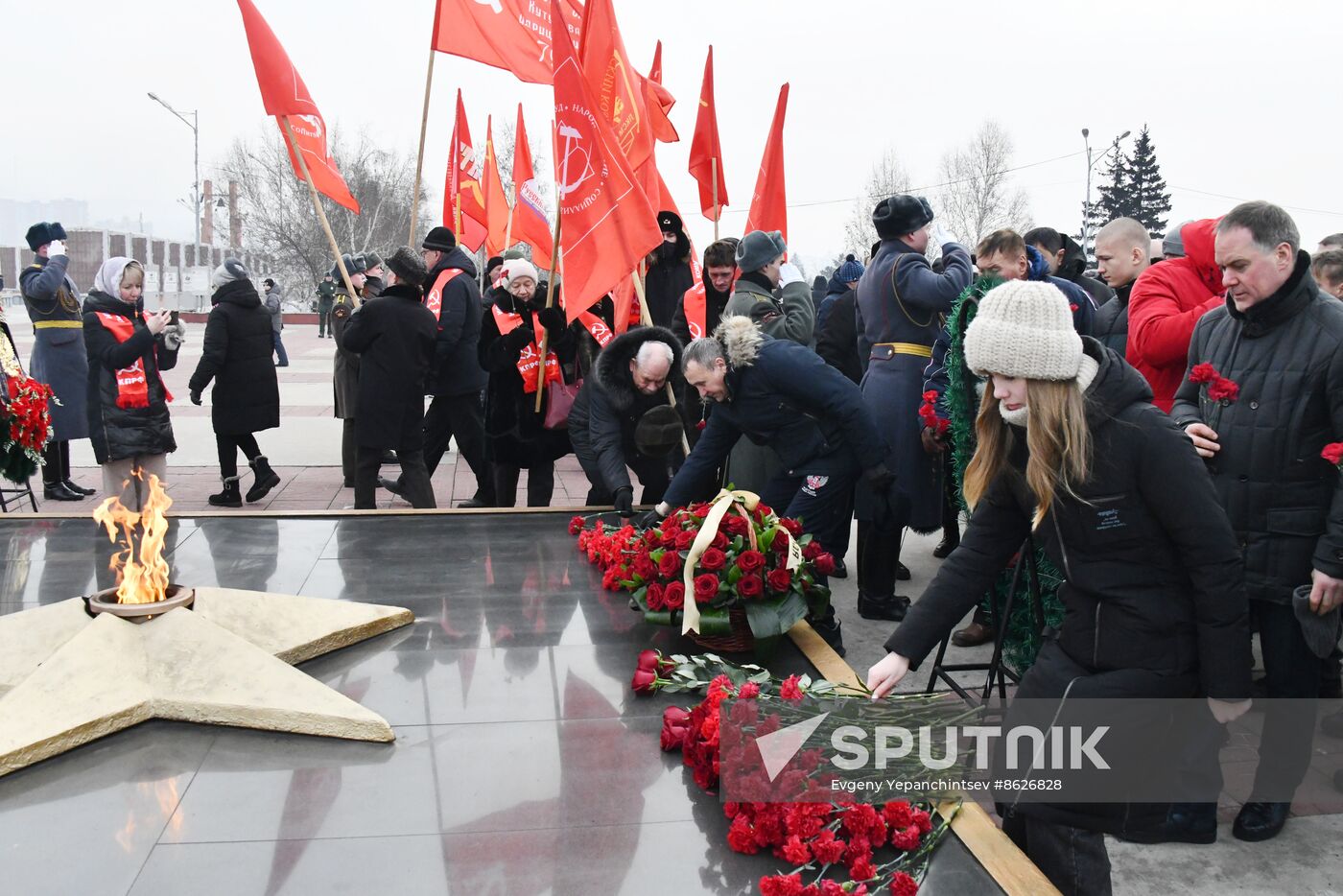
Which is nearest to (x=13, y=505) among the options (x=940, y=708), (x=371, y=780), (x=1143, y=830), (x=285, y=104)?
(x=285, y=104)

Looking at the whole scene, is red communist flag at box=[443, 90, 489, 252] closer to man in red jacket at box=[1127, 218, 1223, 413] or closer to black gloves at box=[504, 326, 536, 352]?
black gloves at box=[504, 326, 536, 352]

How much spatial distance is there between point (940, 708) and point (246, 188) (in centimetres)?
5624

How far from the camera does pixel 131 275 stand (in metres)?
7.81

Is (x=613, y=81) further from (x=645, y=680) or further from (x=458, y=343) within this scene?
(x=645, y=680)

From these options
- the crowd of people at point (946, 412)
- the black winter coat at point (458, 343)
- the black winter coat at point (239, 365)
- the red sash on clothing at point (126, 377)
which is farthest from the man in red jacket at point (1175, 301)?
the black winter coat at point (239, 365)

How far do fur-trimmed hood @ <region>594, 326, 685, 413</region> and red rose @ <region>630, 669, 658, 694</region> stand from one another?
2406mm

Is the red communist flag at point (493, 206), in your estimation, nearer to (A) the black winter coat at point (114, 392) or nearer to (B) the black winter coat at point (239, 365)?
(B) the black winter coat at point (239, 365)

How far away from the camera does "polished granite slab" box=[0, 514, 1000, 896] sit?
273 cm

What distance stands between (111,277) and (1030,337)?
6.88 m

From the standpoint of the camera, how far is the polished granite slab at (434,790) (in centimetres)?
273

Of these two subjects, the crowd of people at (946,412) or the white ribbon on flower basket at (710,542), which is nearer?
the crowd of people at (946,412)

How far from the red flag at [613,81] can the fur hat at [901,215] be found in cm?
162

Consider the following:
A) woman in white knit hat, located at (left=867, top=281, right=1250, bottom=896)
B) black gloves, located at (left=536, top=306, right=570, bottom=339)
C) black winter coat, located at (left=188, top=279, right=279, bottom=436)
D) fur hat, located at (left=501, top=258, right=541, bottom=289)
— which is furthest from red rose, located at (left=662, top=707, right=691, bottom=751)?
black winter coat, located at (left=188, top=279, right=279, bottom=436)

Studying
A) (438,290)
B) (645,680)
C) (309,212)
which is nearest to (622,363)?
(645,680)
